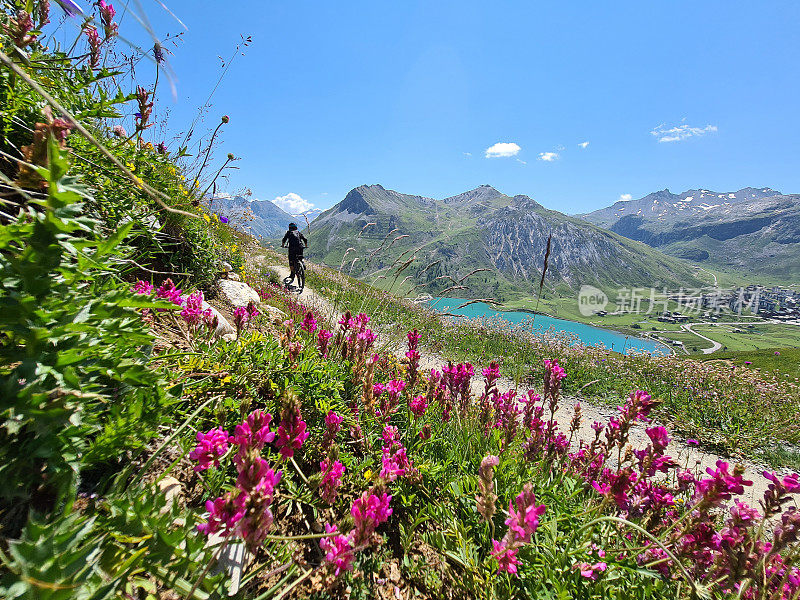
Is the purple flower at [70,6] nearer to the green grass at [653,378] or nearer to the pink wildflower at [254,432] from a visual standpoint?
the pink wildflower at [254,432]

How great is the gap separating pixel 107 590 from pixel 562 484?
10.0ft

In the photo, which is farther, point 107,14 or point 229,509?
point 107,14

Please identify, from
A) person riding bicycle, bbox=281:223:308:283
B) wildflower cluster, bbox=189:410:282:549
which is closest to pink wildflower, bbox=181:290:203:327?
wildflower cluster, bbox=189:410:282:549

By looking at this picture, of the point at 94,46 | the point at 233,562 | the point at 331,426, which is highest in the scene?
the point at 94,46

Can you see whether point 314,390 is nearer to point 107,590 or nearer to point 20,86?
point 107,590

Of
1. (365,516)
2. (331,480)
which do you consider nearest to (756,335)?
(331,480)

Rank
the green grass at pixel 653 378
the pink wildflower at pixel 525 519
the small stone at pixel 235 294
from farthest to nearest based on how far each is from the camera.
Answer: the green grass at pixel 653 378 < the small stone at pixel 235 294 < the pink wildflower at pixel 525 519

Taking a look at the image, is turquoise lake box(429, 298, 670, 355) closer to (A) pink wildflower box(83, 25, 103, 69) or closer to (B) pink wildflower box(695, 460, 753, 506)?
(B) pink wildflower box(695, 460, 753, 506)

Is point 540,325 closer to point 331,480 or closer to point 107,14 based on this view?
point 331,480

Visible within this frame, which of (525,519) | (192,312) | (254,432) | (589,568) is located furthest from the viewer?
(192,312)

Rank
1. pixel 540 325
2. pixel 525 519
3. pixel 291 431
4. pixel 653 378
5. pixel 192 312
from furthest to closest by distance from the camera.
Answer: pixel 540 325
pixel 653 378
pixel 192 312
pixel 291 431
pixel 525 519

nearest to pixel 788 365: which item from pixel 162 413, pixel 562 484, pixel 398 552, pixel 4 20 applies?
pixel 562 484

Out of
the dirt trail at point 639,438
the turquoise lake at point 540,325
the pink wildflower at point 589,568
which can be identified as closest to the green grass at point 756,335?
the turquoise lake at point 540,325

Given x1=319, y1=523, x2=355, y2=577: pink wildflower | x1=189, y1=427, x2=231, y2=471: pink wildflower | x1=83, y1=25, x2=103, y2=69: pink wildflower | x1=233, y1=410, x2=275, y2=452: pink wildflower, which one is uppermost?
x1=83, y1=25, x2=103, y2=69: pink wildflower
